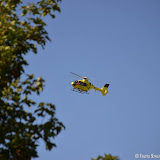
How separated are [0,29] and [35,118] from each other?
4021mm

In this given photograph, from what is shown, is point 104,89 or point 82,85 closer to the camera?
point 82,85

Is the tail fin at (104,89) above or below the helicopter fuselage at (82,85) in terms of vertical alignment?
above

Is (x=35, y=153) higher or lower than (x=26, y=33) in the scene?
lower

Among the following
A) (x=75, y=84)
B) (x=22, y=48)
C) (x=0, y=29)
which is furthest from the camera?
(x=75, y=84)

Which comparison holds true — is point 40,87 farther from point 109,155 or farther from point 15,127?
point 109,155

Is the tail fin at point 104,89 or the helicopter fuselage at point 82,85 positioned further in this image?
the tail fin at point 104,89

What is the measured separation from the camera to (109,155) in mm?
11805

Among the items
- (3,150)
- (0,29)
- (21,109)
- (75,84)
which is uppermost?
(75,84)

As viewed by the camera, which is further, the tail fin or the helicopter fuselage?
the tail fin

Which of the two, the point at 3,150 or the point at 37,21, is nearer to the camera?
the point at 3,150

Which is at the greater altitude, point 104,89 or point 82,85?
point 104,89

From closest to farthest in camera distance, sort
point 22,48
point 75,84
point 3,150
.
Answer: point 3,150
point 22,48
point 75,84

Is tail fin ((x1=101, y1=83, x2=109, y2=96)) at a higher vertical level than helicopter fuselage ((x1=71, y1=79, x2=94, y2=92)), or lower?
higher

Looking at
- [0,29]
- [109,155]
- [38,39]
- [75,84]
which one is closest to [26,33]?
[38,39]
